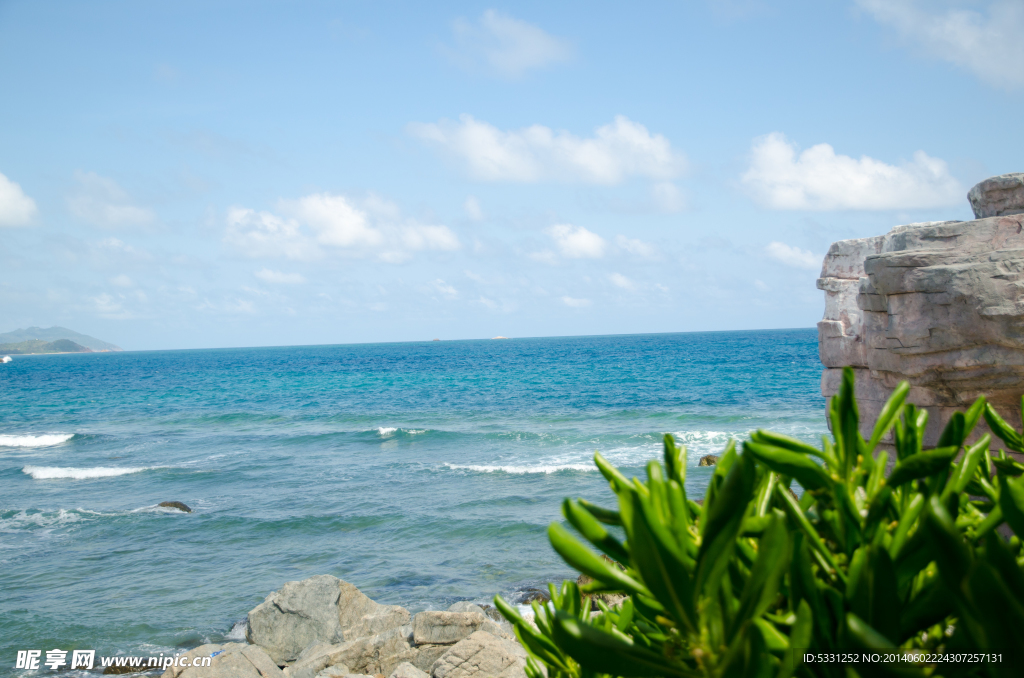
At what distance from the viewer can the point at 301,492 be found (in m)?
14.8

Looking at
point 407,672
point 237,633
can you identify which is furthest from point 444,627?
point 237,633

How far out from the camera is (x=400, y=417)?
86.6ft

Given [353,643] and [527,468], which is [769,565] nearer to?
[353,643]

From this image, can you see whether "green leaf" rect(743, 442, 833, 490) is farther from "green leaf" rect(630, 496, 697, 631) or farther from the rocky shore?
the rocky shore

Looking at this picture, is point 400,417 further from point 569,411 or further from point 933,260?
point 933,260

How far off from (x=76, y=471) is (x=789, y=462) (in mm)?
20739

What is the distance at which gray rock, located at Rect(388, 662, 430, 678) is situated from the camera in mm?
5949

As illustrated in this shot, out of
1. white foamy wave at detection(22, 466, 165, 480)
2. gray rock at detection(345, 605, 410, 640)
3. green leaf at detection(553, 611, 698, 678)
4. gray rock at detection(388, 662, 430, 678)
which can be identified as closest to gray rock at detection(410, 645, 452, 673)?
gray rock at detection(388, 662, 430, 678)

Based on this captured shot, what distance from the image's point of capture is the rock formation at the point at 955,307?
15.0 ft

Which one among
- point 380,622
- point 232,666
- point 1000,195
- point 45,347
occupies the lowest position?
point 380,622

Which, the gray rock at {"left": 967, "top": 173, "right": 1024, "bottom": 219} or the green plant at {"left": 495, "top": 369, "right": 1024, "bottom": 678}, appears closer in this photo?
the green plant at {"left": 495, "top": 369, "right": 1024, "bottom": 678}

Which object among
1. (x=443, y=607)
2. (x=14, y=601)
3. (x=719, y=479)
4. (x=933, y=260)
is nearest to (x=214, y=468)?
(x=14, y=601)

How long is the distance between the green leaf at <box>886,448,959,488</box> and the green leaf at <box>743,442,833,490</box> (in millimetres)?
111

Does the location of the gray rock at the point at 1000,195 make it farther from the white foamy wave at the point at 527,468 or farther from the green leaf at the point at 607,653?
the white foamy wave at the point at 527,468
